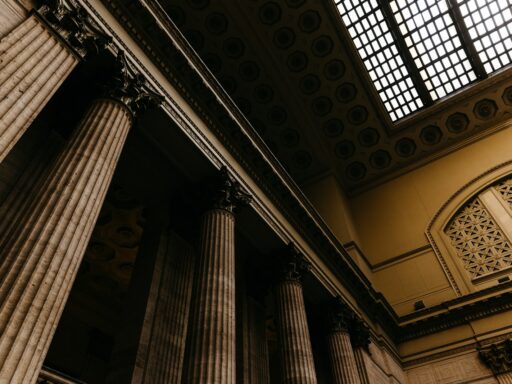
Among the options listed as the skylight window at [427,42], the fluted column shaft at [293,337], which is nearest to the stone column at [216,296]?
the fluted column shaft at [293,337]

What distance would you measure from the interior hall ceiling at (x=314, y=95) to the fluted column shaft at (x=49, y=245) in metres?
10.2

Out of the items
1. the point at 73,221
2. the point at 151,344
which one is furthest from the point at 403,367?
the point at 73,221

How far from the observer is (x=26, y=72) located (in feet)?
13.1

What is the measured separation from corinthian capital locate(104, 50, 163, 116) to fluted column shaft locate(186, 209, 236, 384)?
81.1 inches

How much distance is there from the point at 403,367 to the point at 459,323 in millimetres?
2186

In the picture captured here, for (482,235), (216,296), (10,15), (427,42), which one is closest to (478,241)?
(482,235)

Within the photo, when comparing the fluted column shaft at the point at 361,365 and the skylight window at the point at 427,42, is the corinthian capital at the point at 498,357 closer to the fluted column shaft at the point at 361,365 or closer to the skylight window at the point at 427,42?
the fluted column shaft at the point at 361,365

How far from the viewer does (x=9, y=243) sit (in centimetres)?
354

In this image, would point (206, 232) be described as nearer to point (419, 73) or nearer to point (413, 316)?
point (413, 316)

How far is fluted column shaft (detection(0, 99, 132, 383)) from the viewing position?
3.08 metres

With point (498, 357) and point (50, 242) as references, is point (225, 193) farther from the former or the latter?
point (498, 357)

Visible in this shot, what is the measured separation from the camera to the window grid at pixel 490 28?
15.4m

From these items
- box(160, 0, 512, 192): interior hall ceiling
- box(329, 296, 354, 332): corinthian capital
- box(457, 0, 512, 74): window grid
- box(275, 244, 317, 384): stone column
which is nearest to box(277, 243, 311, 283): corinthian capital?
box(275, 244, 317, 384): stone column

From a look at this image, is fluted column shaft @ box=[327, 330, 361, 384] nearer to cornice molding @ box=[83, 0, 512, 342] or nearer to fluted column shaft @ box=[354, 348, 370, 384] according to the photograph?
fluted column shaft @ box=[354, 348, 370, 384]
